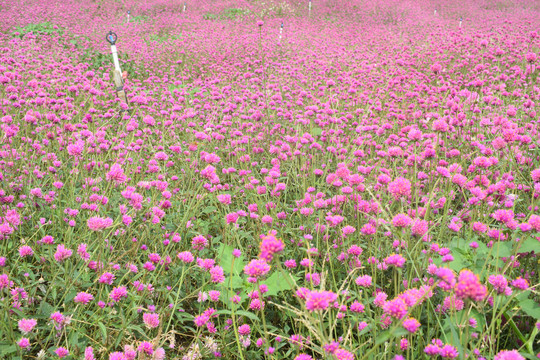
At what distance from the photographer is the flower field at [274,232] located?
131 centimetres

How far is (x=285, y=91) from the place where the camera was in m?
5.44

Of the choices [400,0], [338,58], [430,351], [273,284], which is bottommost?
[273,284]

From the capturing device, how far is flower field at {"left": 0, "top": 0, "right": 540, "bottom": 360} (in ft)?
4.30

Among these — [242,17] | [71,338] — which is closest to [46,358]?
[71,338]

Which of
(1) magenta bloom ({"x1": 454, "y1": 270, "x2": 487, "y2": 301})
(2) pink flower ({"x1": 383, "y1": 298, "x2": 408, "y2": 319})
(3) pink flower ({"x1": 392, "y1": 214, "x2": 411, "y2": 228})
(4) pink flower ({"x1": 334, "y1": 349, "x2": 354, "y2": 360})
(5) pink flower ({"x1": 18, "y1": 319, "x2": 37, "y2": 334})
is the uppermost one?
(1) magenta bloom ({"x1": 454, "y1": 270, "x2": 487, "y2": 301})

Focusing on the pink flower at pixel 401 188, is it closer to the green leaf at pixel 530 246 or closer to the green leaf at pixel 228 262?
the green leaf at pixel 530 246

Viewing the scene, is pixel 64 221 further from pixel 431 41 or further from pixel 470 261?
pixel 431 41

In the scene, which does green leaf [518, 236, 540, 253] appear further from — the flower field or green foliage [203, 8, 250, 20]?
green foliage [203, 8, 250, 20]

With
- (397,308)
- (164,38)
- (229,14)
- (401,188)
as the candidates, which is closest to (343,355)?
(397,308)

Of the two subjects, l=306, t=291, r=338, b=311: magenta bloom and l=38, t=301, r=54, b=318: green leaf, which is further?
l=38, t=301, r=54, b=318: green leaf

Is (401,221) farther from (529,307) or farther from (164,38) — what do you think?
(164,38)

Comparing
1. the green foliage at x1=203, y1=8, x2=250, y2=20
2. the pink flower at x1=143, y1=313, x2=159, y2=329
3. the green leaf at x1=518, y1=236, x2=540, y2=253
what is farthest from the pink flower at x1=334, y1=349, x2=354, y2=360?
the green foliage at x1=203, y1=8, x2=250, y2=20

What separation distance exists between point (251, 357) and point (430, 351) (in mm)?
749

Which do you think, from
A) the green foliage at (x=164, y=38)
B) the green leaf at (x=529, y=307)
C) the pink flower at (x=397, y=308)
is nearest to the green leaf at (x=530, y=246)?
the green leaf at (x=529, y=307)
